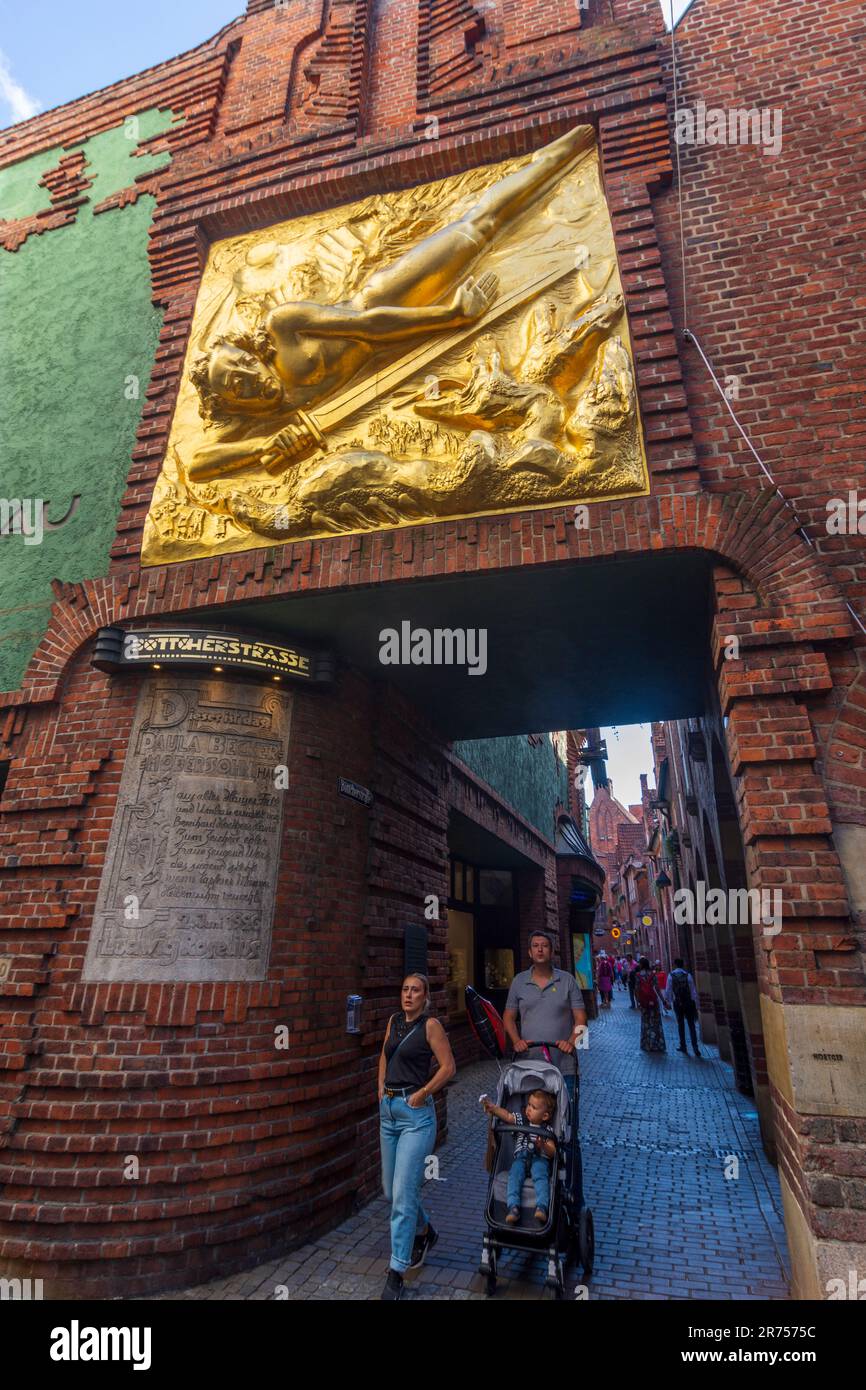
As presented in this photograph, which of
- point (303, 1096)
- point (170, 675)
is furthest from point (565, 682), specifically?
point (303, 1096)

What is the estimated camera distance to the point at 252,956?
5.16 metres

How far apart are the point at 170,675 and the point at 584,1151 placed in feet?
20.5

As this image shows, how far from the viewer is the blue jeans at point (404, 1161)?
4.02m

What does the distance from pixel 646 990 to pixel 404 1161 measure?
11.0 meters

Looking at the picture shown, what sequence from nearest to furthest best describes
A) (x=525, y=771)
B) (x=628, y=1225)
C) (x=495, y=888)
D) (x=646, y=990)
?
(x=628, y=1225)
(x=646, y=990)
(x=495, y=888)
(x=525, y=771)

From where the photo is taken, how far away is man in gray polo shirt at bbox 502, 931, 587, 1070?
480 cm

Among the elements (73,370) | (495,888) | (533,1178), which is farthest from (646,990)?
(73,370)

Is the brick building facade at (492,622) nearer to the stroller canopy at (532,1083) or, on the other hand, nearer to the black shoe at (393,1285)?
the black shoe at (393,1285)

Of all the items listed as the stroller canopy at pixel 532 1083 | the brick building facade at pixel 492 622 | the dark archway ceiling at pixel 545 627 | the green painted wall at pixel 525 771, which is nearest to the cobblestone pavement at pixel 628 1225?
the brick building facade at pixel 492 622

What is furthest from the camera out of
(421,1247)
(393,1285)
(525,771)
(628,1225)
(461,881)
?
(525,771)

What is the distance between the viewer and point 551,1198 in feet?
13.1

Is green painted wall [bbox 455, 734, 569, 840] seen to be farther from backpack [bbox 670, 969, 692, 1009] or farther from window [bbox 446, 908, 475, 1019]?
backpack [bbox 670, 969, 692, 1009]

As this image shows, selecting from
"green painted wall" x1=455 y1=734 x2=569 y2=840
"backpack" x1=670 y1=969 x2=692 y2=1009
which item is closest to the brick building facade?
"green painted wall" x1=455 y1=734 x2=569 y2=840

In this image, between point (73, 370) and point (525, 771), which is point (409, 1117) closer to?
point (73, 370)
